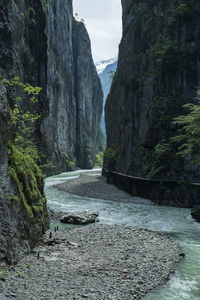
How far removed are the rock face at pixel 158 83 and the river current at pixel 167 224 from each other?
15.1 feet

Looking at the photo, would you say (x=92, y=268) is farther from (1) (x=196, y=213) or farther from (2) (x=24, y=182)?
(1) (x=196, y=213)

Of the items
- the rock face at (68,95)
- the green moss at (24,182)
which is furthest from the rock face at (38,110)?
the rock face at (68,95)

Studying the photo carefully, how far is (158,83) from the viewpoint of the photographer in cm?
3062

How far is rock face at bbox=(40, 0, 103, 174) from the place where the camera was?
60406 millimetres

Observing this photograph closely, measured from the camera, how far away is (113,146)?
5075 centimetres

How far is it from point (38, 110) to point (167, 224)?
18.8 meters

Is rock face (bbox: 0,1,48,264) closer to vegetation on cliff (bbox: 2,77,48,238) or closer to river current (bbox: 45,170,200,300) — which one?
vegetation on cliff (bbox: 2,77,48,238)

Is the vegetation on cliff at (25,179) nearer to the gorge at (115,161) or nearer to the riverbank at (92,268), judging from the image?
the gorge at (115,161)

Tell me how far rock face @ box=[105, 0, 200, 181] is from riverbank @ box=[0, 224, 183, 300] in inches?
534

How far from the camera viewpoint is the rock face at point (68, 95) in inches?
2378

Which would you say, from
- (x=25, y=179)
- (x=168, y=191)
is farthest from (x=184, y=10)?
(x=25, y=179)

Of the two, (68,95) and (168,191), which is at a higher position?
(68,95)

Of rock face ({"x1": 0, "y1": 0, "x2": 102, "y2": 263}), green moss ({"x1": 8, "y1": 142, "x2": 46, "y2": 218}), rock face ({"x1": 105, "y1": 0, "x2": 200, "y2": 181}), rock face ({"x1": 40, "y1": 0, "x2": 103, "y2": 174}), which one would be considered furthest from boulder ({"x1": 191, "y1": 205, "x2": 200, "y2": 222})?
rock face ({"x1": 40, "y1": 0, "x2": 103, "y2": 174})

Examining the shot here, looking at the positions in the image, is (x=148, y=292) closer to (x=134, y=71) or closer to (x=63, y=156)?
(x=134, y=71)
